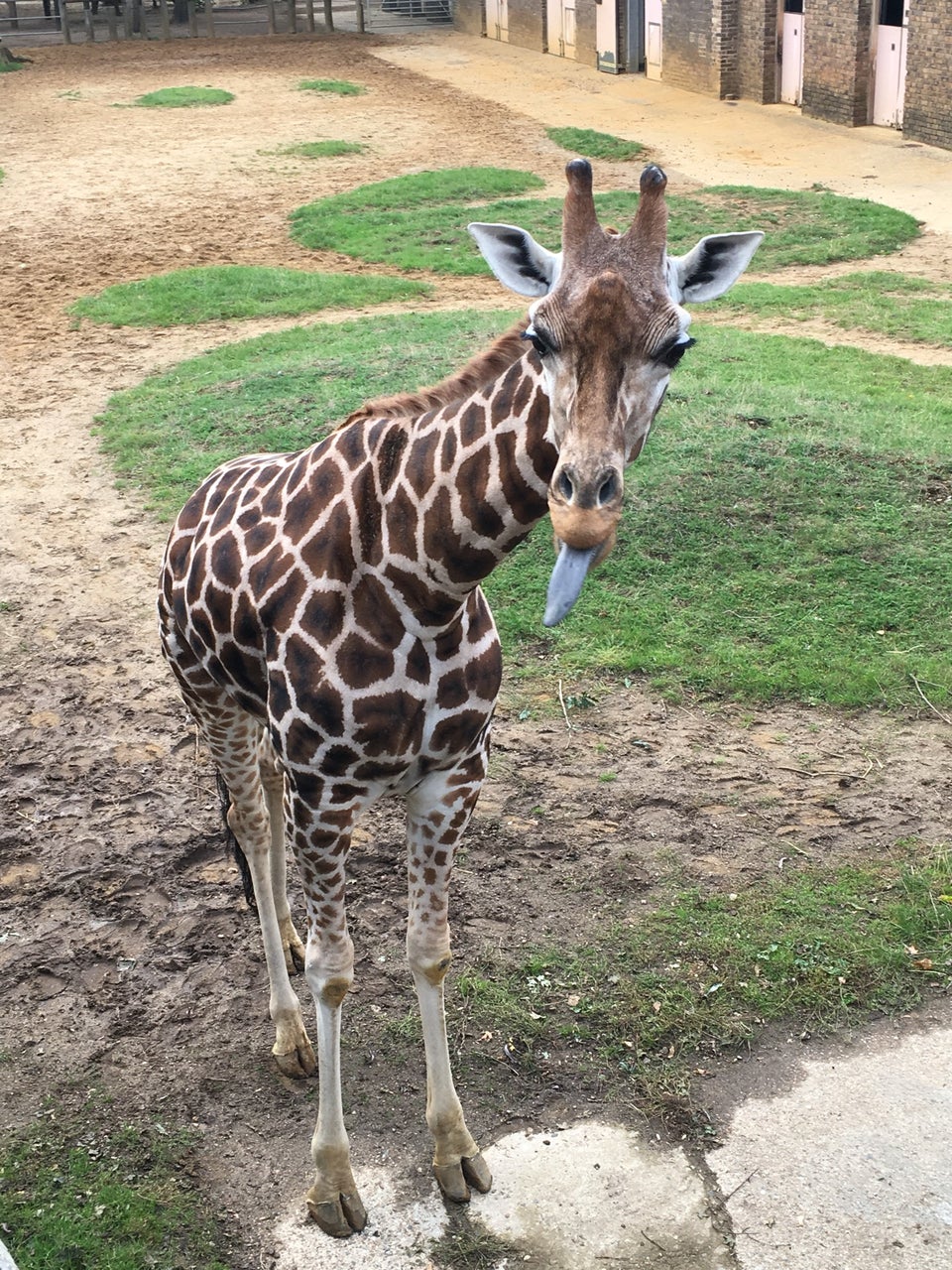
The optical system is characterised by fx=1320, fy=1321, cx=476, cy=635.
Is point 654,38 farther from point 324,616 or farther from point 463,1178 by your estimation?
point 463,1178

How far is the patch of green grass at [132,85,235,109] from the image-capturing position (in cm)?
2556

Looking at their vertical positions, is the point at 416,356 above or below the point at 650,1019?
above

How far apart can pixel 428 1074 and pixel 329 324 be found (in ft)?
30.6

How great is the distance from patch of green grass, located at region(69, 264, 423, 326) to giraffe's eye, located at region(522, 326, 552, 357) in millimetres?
10484

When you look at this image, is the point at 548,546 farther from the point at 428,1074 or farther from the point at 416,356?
the point at 428,1074

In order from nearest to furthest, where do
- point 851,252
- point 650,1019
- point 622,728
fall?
point 650,1019
point 622,728
point 851,252

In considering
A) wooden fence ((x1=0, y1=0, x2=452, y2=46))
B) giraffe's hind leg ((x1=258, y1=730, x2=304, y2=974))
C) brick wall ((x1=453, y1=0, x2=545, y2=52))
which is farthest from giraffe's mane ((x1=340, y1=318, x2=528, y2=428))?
wooden fence ((x1=0, y1=0, x2=452, y2=46))

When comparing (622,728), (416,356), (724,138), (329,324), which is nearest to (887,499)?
(622,728)

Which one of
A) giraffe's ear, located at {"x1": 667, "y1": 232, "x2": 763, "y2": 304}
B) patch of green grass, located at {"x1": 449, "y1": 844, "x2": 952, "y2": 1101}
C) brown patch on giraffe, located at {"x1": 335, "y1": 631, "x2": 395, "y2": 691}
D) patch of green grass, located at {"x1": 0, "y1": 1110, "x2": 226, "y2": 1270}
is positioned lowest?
patch of green grass, located at {"x1": 449, "y1": 844, "x2": 952, "y2": 1101}

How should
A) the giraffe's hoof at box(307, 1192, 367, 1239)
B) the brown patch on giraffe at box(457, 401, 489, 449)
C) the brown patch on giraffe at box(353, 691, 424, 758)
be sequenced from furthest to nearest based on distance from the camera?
the giraffe's hoof at box(307, 1192, 367, 1239) < the brown patch on giraffe at box(353, 691, 424, 758) < the brown patch on giraffe at box(457, 401, 489, 449)

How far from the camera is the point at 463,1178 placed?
14.0 ft

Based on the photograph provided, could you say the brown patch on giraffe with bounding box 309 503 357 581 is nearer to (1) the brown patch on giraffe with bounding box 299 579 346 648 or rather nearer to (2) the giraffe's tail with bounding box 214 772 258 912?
(1) the brown patch on giraffe with bounding box 299 579 346 648

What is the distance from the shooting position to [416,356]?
1069 centimetres

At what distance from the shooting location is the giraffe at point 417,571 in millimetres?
3096
